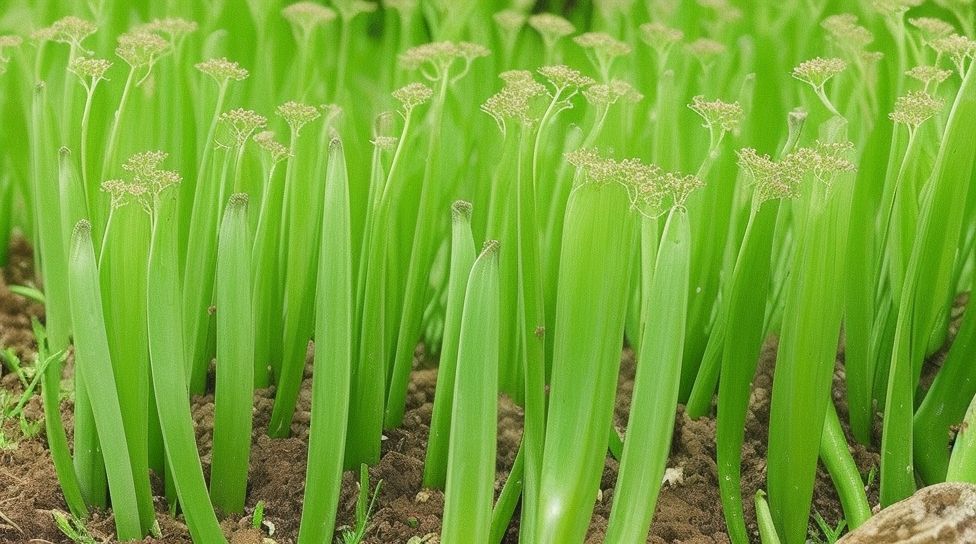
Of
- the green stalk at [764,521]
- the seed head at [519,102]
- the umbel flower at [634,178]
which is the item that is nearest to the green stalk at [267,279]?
the seed head at [519,102]

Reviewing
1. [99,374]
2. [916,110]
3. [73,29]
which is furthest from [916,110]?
[73,29]

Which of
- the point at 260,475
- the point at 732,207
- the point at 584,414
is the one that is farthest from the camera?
the point at 732,207

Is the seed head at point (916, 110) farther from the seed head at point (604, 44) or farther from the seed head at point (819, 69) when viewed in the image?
the seed head at point (604, 44)

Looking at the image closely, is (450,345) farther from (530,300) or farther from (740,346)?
(740,346)

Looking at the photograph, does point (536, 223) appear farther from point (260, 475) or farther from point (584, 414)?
point (260, 475)

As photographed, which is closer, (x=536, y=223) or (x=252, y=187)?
(x=536, y=223)

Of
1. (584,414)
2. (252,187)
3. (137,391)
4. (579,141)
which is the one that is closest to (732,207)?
(579,141)

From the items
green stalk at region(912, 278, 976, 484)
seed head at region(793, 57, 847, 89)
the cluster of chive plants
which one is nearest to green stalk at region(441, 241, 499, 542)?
the cluster of chive plants
